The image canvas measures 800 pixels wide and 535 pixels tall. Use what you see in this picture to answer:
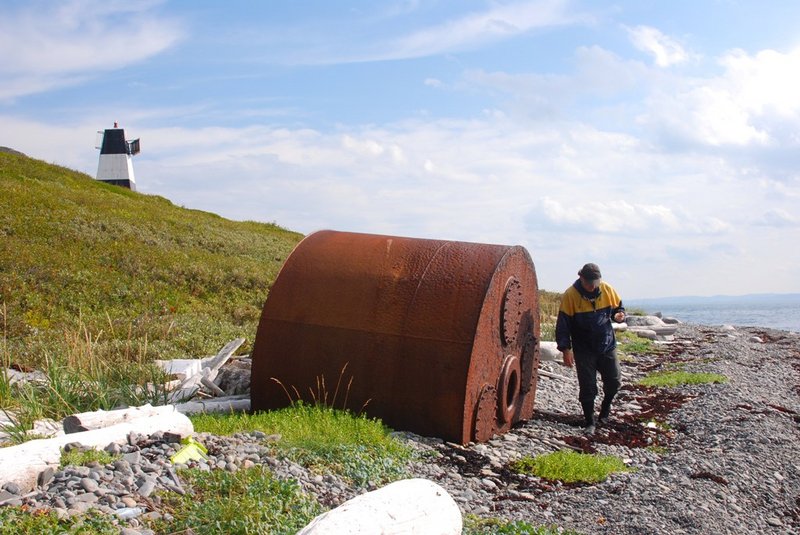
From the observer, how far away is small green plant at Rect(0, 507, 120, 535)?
4.44 meters

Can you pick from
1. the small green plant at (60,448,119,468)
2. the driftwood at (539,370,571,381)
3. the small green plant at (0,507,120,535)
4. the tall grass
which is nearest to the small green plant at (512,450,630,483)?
the small green plant at (60,448,119,468)

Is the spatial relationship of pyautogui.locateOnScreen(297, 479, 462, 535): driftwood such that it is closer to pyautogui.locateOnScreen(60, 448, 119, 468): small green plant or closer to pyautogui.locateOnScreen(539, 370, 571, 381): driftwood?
pyautogui.locateOnScreen(60, 448, 119, 468): small green plant

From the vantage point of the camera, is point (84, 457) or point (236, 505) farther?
point (84, 457)

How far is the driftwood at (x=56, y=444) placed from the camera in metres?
5.34

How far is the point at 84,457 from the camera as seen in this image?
5.71m

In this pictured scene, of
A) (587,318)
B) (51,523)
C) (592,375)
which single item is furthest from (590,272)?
(51,523)

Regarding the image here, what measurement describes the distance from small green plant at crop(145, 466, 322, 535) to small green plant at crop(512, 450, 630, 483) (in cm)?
266

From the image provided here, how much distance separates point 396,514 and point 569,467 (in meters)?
3.05

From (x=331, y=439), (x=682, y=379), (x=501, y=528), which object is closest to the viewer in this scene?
(x=501, y=528)

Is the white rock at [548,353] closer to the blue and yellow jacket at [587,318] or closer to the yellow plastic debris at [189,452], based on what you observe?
the blue and yellow jacket at [587,318]

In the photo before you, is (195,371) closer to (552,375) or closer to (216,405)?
(216,405)

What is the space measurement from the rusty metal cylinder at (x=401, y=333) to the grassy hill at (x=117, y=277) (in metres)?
2.87

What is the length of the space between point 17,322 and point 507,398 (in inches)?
426

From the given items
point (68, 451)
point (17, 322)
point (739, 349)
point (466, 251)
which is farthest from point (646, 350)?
point (68, 451)
